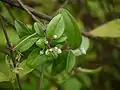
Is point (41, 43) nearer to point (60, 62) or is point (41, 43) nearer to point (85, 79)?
point (60, 62)

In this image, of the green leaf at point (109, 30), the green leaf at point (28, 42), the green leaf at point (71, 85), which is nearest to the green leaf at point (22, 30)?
the green leaf at point (28, 42)

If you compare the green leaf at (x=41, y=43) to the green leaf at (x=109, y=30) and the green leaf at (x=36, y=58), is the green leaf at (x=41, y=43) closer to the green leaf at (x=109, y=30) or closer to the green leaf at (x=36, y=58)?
the green leaf at (x=36, y=58)

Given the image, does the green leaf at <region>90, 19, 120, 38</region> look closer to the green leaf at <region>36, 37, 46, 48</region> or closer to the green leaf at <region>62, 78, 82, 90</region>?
the green leaf at <region>62, 78, 82, 90</region>

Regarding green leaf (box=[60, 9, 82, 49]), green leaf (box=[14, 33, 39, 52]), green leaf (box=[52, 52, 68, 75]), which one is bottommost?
green leaf (box=[52, 52, 68, 75])

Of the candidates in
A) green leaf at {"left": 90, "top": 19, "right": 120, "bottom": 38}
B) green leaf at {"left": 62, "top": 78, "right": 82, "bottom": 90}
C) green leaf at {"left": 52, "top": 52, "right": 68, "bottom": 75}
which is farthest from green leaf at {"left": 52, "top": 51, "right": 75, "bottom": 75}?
green leaf at {"left": 62, "top": 78, "right": 82, "bottom": 90}

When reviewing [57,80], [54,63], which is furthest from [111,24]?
[54,63]

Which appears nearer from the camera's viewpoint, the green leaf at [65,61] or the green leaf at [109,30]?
the green leaf at [65,61]

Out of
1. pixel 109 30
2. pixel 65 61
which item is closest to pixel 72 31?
pixel 65 61
